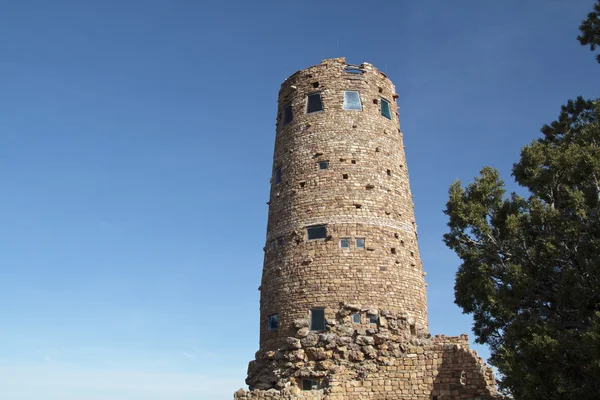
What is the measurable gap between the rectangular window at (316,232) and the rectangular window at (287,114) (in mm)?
6447

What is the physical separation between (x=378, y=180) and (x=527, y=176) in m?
8.14

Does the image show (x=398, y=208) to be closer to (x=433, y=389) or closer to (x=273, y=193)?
(x=273, y=193)

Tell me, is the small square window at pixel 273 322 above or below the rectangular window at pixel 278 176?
below

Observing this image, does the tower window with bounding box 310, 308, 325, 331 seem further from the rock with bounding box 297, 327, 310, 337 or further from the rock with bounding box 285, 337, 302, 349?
the rock with bounding box 285, 337, 302, 349

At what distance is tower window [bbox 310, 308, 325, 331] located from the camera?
2420 cm

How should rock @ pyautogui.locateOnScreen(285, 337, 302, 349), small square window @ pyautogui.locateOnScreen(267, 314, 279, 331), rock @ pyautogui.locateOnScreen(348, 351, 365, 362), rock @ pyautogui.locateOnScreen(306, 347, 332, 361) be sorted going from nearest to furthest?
1. rock @ pyautogui.locateOnScreen(348, 351, 365, 362)
2. rock @ pyautogui.locateOnScreen(306, 347, 332, 361)
3. rock @ pyautogui.locateOnScreen(285, 337, 302, 349)
4. small square window @ pyautogui.locateOnScreen(267, 314, 279, 331)

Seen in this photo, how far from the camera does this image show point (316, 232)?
25797 millimetres

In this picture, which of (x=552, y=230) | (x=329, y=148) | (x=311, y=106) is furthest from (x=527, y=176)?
(x=311, y=106)

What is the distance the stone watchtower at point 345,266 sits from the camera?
72.1ft

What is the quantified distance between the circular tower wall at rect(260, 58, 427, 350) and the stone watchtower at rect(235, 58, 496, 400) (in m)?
0.05

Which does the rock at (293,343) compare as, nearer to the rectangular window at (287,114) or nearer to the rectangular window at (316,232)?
the rectangular window at (316,232)

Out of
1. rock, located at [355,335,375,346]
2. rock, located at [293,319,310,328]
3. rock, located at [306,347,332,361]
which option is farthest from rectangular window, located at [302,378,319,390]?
rock, located at [355,335,375,346]

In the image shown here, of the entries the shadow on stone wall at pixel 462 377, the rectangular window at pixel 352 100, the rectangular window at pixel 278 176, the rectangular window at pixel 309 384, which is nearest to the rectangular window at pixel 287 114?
the rectangular window at pixel 278 176

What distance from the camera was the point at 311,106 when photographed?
29.0 metres
